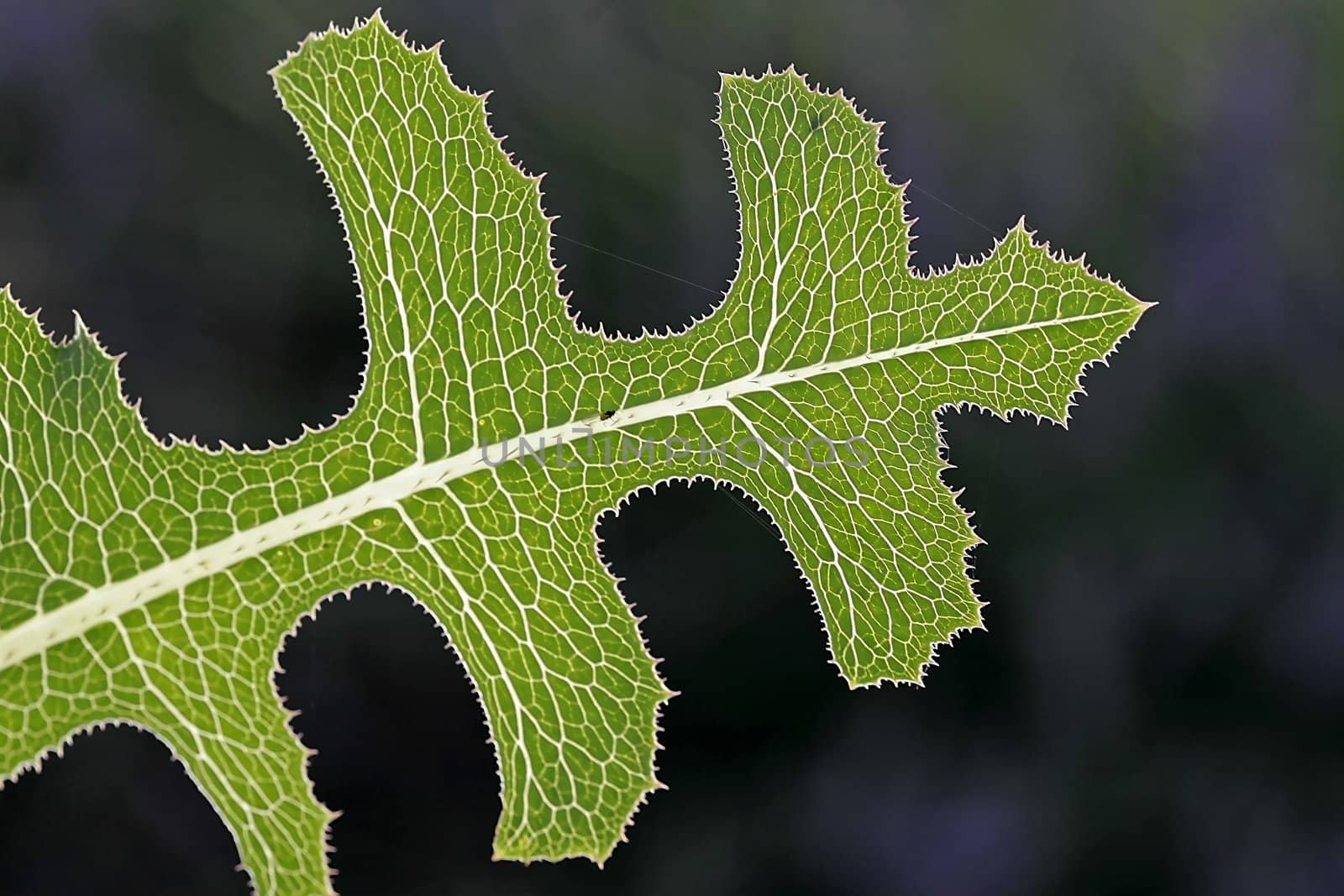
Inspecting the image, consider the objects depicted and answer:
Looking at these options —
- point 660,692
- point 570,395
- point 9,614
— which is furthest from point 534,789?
point 9,614

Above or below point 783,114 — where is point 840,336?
below

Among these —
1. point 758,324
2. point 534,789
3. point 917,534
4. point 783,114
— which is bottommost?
point 534,789

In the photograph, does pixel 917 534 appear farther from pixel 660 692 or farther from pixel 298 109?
pixel 298 109

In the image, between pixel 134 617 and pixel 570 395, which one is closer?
pixel 134 617
